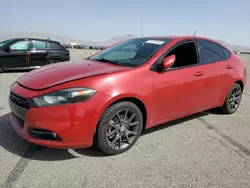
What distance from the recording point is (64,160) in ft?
10.8

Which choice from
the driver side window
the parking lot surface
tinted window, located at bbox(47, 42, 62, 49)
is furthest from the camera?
tinted window, located at bbox(47, 42, 62, 49)

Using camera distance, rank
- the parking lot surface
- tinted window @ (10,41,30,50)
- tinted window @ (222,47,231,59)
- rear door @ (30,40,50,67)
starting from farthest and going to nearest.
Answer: rear door @ (30,40,50,67), tinted window @ (10,41,30,50), tinted window @ (222,47,231,59), the parking lot surface

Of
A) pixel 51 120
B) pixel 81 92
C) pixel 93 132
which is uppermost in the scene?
pixel 81 92

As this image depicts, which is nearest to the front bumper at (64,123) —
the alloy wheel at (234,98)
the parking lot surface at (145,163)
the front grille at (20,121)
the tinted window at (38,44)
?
the front grille at (20,121)

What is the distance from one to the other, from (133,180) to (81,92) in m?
1.15

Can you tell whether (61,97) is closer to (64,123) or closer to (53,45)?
(64,123)

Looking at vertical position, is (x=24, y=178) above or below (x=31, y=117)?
below

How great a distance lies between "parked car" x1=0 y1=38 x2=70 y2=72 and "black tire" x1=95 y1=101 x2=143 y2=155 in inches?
325

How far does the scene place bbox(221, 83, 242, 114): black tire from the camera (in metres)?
5.27

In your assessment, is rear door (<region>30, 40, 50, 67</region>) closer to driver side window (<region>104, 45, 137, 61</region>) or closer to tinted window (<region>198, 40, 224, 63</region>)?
driver side window (<region>104, 45, 137, 61</region>)

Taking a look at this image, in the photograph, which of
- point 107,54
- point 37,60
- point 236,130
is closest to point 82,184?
point 107,54

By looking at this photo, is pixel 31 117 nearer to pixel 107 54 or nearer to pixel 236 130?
pixel 107 54

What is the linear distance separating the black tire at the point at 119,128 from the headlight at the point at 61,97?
403 mm

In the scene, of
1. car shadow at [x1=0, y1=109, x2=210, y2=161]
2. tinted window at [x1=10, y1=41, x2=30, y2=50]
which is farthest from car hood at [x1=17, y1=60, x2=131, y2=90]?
tinted window at [x1=10, y1=41, x2=30, y2=50]
